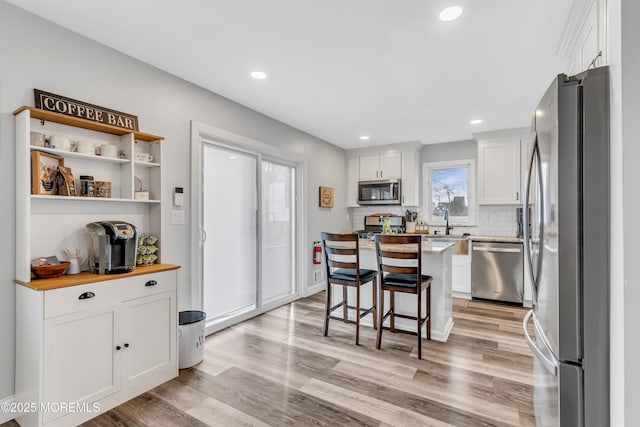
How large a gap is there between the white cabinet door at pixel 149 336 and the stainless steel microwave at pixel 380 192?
3977mm

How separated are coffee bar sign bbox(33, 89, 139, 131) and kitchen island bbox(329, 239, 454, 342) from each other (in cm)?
247

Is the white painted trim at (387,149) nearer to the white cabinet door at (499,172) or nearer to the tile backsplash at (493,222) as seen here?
the white cabinet door at (499,172)

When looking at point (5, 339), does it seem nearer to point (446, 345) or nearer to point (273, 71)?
point (273, 71)

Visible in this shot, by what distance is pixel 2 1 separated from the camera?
1.91m

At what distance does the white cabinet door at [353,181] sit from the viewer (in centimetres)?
597

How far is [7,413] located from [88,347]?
0.63m

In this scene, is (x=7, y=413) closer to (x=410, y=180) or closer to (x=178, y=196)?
(x=178, y=196)

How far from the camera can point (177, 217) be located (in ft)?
9.59

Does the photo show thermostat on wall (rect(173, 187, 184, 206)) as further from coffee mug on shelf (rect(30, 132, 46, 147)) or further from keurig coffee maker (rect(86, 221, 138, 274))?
coffee mug on shelf (rect(30, 132, 46, 147))

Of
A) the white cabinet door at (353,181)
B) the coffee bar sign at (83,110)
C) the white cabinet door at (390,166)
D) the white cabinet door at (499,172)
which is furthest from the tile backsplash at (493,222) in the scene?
the coffee bar sign at (83,110)

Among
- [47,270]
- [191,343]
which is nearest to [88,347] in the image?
[47,270]

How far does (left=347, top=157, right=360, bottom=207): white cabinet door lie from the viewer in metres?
5.97

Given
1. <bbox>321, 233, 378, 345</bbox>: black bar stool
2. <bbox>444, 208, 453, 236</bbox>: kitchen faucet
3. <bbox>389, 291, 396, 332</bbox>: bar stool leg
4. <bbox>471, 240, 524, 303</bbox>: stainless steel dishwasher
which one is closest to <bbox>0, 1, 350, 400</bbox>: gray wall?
<bbox>321, 233, 378, 345</bbox>: black bar stool

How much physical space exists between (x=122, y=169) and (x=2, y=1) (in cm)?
117
